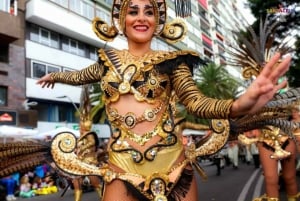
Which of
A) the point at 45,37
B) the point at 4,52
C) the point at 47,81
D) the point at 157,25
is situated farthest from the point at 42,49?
the point at 157,25

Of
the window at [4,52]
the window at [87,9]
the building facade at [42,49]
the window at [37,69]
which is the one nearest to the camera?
the building facade at [42,49]

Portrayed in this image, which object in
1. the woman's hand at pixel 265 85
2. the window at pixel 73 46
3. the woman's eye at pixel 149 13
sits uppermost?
the window at pixel 73 46

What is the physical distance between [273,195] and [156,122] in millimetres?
2953

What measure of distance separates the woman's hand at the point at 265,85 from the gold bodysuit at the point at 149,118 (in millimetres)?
404

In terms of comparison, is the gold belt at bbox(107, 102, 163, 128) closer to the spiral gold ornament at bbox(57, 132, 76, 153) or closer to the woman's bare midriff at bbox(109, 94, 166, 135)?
the woman's bare midriff at bbox(109, 94, 166, 135)

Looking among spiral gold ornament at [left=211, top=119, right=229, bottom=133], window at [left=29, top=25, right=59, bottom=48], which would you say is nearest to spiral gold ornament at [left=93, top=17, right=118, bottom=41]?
spiral gold ornament at [left=211, top=119, right=229, bottom=133]

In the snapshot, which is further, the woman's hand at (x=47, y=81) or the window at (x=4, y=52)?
the window at (x=4, y=52)

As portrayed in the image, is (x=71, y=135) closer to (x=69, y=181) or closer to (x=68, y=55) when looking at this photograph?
(x=69, y=181)

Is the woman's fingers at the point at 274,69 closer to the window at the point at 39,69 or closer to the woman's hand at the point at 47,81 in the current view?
the woman's hand at the point at 47,81

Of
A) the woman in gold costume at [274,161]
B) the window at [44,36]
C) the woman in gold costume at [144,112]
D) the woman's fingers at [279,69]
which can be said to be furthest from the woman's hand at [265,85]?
the window at [44,36]

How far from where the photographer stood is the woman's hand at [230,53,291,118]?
5.01 feet

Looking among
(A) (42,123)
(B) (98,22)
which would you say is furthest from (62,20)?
(B) (98,22)

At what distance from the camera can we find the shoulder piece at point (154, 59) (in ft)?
7.34

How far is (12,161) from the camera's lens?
87.4 inches
